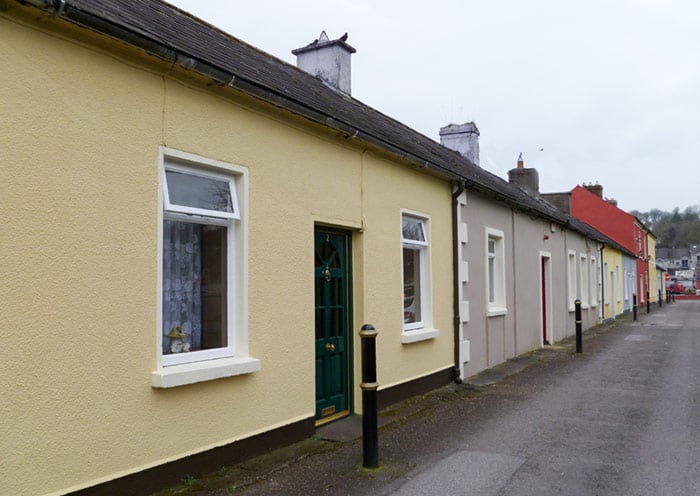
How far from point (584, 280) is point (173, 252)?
20.6 meters

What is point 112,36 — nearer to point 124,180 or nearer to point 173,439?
point 124,180

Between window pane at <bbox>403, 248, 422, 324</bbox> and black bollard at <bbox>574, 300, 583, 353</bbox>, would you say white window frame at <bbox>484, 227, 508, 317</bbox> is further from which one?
window pane at <bbox>403, 248, 422, 324</bbox>

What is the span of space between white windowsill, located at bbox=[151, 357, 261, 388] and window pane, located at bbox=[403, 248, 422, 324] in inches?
157

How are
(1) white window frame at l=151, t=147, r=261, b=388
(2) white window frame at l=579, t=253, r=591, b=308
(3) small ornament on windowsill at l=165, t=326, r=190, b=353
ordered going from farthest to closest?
(2) white window frame at l=579, t=253, r=591, b=308, (3) small ornament on windowsill at l=165, t=326, r=190, b=353, (1) white window frame at l=151, t=147, r=261, b=388

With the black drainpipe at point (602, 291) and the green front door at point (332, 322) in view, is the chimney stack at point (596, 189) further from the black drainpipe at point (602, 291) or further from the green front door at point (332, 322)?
the green front door at point (332, 322)

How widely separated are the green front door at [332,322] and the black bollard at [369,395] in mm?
1581

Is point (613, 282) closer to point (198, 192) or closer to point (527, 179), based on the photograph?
point (527, 179)

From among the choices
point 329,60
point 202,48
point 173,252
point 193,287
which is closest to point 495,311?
point 329,60

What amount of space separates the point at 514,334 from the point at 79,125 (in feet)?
37.5

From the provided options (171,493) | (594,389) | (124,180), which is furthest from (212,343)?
(594,389)

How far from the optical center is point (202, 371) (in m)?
5.19

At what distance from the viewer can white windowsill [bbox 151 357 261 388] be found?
15.9 ft

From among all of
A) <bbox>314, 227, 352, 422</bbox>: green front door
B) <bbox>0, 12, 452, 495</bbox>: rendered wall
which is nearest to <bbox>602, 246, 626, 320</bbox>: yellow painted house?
<bbox>314, 227, 352, 422</bbox>: green front door

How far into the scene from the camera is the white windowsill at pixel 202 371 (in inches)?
190
